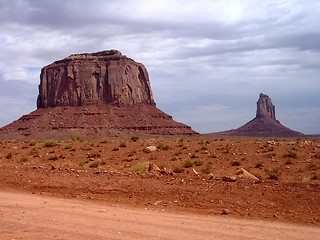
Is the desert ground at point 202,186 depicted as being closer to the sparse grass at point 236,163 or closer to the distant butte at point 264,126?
the sparse grass at point 236,163

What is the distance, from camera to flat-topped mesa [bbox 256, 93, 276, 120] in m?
→ 173

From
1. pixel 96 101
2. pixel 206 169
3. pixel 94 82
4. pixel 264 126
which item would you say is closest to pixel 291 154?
pixel 206 169

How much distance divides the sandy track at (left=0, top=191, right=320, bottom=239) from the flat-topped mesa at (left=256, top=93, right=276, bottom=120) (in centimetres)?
16209

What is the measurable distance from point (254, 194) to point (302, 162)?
1278 centimetres

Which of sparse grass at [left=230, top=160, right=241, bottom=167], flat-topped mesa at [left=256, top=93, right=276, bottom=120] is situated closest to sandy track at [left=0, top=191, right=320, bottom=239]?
sparse grass at [left=230, top=160, right=241, bottom=167]

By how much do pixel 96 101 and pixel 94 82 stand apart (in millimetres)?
5342

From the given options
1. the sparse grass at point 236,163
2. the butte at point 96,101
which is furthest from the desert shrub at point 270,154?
the butte at point 96,101

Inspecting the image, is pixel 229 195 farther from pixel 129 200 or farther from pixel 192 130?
pixel 192 130

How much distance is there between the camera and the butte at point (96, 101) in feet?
326

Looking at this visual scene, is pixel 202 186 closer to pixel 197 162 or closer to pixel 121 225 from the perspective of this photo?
pixel 121 225

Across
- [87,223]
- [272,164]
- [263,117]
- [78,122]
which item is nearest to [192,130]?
[78,122]

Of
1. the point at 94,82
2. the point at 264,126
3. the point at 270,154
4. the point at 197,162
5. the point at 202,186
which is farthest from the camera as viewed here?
the point at 264,126

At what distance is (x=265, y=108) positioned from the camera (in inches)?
6949

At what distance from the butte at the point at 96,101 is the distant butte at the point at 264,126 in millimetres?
42758
